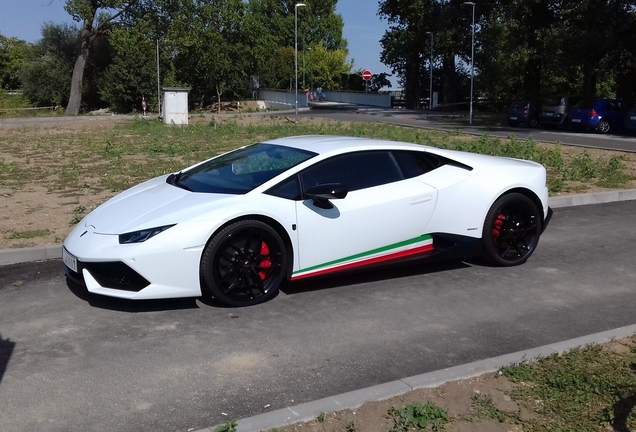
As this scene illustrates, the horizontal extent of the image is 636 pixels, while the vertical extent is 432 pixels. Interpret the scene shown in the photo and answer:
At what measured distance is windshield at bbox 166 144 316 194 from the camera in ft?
20.5

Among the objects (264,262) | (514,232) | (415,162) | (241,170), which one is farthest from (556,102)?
(264,262)

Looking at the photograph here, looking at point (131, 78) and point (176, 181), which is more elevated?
point (131, 78)

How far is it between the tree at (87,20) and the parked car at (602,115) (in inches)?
1198

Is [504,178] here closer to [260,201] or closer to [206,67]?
[260,201]

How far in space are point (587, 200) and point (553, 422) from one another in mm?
7878

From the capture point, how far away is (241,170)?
21.7 ft

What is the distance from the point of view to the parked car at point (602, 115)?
95.8ft

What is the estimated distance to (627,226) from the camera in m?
9.24

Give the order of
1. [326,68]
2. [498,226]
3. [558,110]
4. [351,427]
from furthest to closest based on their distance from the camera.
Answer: [326,68]
[558,110]
[498,226]
[351,427]

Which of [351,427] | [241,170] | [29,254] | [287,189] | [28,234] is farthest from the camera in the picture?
[28,234]

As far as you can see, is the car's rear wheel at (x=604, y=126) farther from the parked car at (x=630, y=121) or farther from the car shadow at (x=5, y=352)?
the car shadow at (x=5, y=352)

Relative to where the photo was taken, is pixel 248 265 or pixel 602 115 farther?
pixel 602 115

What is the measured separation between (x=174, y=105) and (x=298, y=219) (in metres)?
26.3

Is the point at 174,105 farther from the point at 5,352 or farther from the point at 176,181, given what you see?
the point at 5,352
